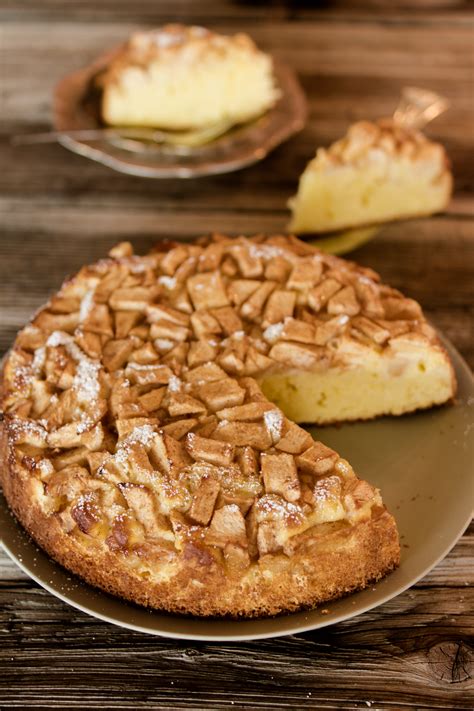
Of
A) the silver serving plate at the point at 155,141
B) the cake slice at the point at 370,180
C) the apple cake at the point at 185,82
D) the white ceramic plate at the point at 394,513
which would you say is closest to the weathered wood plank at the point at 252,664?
the white ceramic plate at the point at 394,513

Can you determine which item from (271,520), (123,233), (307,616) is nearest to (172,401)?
(271,520)

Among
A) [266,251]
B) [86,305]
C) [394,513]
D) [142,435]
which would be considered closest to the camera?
[142,435]

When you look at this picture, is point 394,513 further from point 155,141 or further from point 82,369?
point 155,141

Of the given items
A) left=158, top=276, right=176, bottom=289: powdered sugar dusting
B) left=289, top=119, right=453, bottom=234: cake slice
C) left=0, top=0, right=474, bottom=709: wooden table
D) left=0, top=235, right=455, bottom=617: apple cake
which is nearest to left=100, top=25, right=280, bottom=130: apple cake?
left=0, top=0, right=474, bottom=709: wooden table

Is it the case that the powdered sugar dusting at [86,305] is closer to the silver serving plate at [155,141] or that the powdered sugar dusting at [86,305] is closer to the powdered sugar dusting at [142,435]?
the powdered sugar dusting at [142,435]

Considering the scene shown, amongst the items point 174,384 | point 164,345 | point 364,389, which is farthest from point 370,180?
point 174,384
